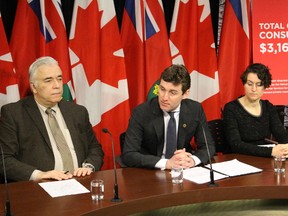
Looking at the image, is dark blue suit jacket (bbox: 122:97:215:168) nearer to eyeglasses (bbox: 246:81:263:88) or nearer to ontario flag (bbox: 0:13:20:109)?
eyeglasses (bbox: 246:81:263:88)


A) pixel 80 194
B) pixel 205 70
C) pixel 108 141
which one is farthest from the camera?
pixel 205 70

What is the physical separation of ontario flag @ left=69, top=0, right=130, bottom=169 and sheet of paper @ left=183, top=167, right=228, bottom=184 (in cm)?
143

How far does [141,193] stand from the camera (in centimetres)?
272

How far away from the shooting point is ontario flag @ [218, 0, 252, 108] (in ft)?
16.2

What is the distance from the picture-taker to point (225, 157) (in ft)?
11.7

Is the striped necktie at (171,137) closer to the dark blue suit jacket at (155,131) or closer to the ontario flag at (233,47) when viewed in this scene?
the dark blue suit jacket at (155,131)

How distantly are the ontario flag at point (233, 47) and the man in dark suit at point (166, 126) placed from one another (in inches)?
56.1

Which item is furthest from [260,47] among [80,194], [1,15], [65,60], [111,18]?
[80,194]

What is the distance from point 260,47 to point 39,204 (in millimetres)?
3218

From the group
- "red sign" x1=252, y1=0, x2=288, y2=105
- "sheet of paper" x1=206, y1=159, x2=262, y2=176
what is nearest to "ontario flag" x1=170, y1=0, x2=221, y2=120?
"red sign" x1=252, y1=0, x2=288, y2=105

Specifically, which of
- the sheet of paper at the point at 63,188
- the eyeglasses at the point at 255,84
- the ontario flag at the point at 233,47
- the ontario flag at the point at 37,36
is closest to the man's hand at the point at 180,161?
the sheet of paper at the point at 63,188

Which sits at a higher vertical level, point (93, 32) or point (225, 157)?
point (93, 32)

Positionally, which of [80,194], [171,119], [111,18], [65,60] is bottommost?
[80,194]

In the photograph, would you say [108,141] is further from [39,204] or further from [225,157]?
[39,204]
